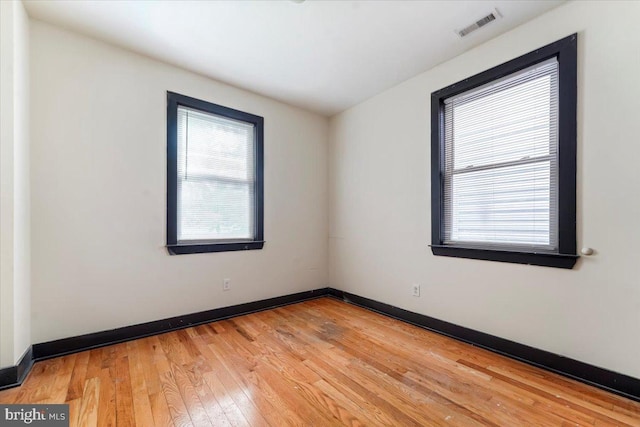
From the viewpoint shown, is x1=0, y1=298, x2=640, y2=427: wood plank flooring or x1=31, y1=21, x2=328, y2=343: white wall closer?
x1=0, y1=298, x2=640, y2=427: wood plank flooring

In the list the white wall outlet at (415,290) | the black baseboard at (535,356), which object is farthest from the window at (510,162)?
the black baseboard at (535,356)

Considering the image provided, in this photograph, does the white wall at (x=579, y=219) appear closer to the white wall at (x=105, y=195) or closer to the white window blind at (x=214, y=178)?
the white window blind at (x=214, y=178)

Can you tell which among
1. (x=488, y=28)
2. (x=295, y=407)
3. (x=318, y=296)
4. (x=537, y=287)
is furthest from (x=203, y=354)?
(x=488, y=28)

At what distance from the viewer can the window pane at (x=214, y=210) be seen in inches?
110

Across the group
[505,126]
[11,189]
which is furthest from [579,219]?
[11,189]

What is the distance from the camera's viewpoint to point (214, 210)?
3.00 m

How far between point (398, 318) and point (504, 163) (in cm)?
182

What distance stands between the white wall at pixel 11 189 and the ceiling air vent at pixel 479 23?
10.3ft

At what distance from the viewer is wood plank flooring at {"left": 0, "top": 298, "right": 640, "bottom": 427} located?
4.87 ft

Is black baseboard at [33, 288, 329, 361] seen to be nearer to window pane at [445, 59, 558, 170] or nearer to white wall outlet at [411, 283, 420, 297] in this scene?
white wall outlet at [411, 283, 420, 297]

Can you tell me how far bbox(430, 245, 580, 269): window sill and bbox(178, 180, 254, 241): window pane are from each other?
2.10 metres

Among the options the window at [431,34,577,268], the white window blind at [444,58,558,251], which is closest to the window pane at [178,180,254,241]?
the window at [431,34,577,268]

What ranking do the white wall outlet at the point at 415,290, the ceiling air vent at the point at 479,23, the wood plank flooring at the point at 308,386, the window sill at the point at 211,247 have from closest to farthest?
the wood plank flooring at the point at 308,386, the ceiling air vent at the point at 479,23, the window sill at the point at 211,247, the white wall outlet at the point at 415,290

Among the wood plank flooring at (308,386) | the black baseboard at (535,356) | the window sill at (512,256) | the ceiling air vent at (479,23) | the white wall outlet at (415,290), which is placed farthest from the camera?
the white wall outlet at (415,290)
